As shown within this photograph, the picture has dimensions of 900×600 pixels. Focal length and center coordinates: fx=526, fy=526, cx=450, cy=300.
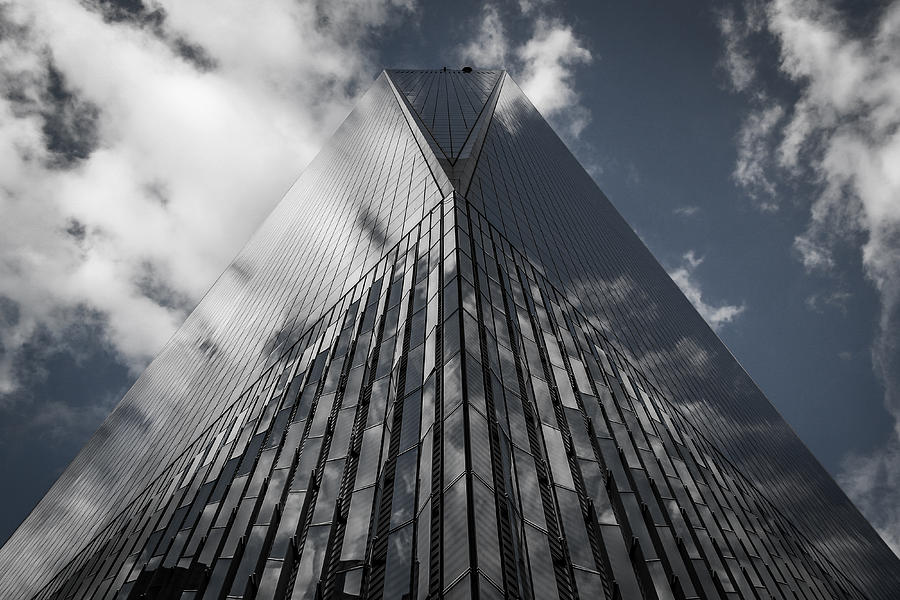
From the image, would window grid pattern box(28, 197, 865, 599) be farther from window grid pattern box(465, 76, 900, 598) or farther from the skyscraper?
window grid pattern box(465, 76, 900, 598)

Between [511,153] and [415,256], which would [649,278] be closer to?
[511,153]

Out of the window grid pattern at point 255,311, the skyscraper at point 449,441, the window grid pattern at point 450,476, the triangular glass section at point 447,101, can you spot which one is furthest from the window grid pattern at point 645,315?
the window grid pattern at point 450,476

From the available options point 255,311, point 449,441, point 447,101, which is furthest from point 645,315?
point 449,441

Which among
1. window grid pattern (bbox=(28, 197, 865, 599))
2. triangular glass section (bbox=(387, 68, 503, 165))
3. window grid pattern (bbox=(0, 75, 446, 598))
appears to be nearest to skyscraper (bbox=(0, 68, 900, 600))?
window grid pattern (bbox=(28, 197, 865, 599))

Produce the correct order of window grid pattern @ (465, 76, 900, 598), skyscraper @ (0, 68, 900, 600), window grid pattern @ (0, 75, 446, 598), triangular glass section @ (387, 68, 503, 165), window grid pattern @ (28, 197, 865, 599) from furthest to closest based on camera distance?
1. triangular glass section @ (387, 68, 503, 165)
2. window grid pattern @ (465, 76, 900, 598)
3. window grid pattern @ (0, 75, 446, 598)
4. skyscraper @ (0, 68, 900, 600)
5. window grid pattern @ (28, 197, 865, 599)

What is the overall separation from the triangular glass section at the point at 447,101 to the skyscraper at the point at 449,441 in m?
0.74

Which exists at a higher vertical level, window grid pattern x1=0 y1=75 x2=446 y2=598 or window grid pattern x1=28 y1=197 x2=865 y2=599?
window grid pattern x1=0 y1=75 x2=446 y2=598

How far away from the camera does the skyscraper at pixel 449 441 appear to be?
10.2m

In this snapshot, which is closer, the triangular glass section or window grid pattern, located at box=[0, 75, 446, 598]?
window grid pattern, located at box=[0, 75, 446, 598]

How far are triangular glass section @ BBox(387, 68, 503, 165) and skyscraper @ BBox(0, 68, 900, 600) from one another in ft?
2.44

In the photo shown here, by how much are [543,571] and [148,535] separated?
17.4m

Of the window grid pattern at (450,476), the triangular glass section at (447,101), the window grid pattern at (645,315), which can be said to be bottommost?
the window grid pattern at (450,476)

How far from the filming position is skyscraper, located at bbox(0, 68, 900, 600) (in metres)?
10.2

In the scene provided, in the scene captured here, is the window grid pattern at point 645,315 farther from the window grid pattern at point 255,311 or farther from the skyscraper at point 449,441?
the window grid pattern at point 255,311
